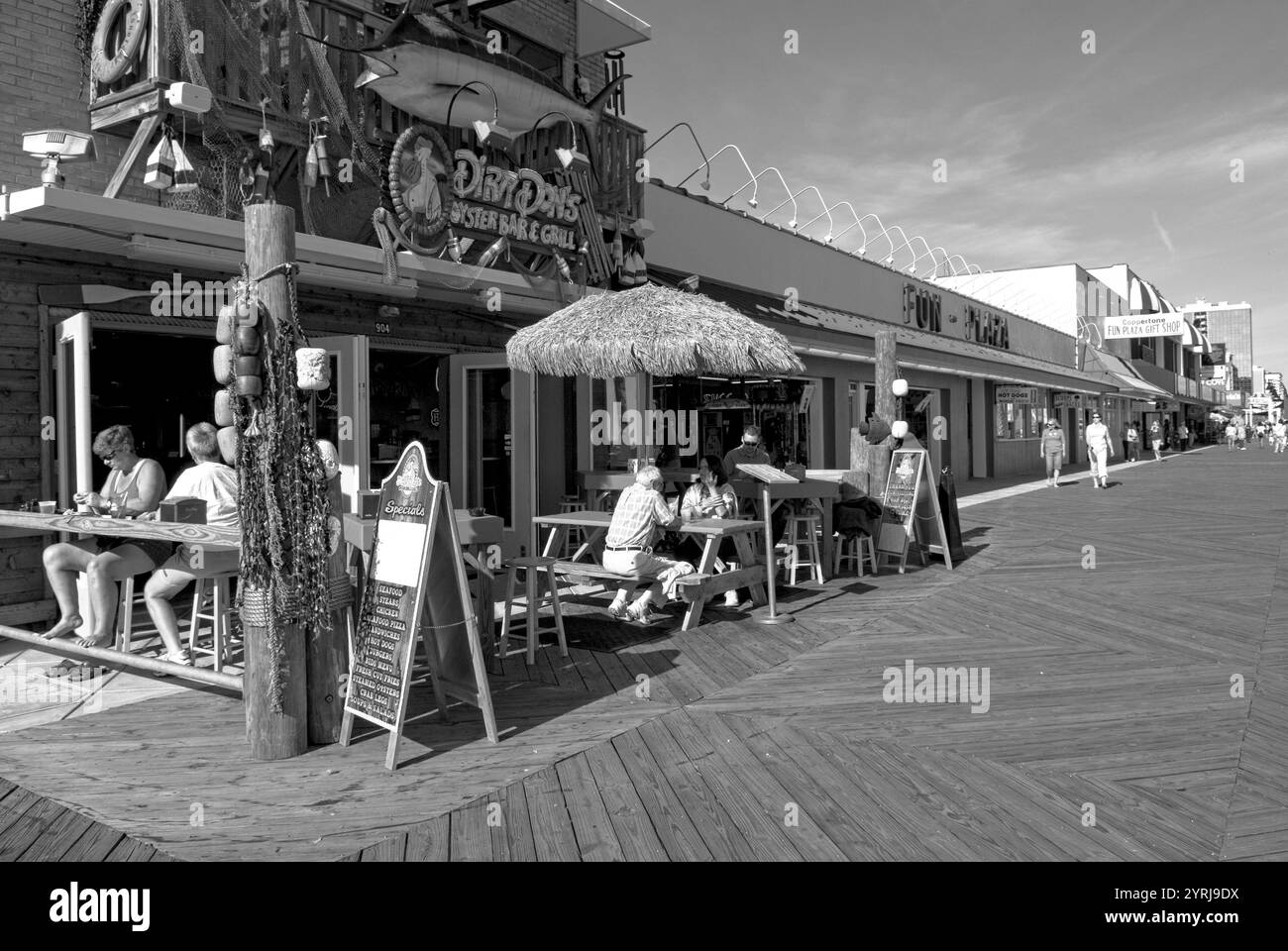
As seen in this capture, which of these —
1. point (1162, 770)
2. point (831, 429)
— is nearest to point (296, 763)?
point (1162, 770)

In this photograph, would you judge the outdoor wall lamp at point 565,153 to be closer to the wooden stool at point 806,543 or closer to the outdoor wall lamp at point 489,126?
the outdoor wall lamp at point 489,126

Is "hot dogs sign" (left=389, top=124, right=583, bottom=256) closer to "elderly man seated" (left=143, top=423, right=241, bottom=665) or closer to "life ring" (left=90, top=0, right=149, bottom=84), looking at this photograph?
"life ring" (left=90, top=0, right=149, bottom=84)

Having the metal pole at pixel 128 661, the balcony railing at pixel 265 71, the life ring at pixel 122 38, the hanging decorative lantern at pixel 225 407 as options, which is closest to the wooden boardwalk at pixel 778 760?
the metal pole at pixel 128 661

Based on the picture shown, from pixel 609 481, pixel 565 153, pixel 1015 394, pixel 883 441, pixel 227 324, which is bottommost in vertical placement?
pixel 609 481

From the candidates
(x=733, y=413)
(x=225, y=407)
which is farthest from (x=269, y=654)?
(x=733, y=413)

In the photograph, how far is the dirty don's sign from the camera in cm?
853

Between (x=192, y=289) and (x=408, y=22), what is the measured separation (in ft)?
9.63

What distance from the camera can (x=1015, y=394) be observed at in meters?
25.9

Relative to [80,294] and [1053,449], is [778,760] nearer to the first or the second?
[80,294]

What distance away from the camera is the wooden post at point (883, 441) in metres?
10.1

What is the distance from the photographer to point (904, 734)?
4562mm

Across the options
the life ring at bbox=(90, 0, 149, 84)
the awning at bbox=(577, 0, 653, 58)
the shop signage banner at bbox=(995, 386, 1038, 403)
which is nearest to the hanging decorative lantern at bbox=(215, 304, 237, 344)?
the life ring at bbox=(90, 0, 149, 84)

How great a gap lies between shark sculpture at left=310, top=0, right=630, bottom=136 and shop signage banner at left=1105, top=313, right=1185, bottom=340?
1355 inches

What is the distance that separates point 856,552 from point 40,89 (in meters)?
7.55
